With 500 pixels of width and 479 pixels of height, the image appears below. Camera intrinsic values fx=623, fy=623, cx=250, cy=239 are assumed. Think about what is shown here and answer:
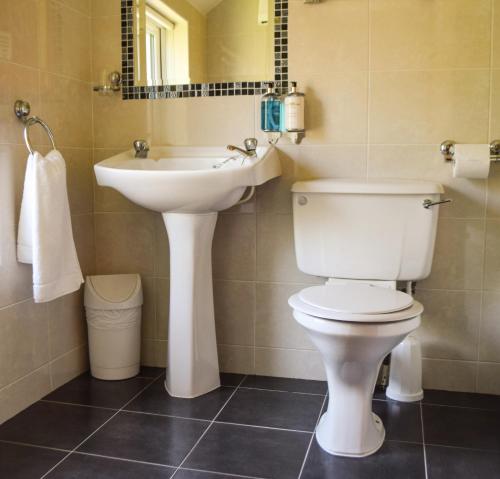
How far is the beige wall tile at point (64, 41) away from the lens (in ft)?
7.44

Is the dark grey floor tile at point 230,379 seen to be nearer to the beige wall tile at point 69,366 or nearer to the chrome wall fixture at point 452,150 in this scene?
the beige wall tile at point 69,366

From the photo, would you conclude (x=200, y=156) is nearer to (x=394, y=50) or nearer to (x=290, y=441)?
(x=394, y=50)

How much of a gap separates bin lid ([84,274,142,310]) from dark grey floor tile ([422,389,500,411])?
1187 millimetres

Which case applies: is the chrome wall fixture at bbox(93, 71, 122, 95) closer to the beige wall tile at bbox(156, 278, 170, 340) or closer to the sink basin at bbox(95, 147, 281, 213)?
the sink basin at bbox(95, 147, 281, 213)

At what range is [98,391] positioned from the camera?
2.38 metres

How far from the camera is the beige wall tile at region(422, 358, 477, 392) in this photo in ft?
7.82

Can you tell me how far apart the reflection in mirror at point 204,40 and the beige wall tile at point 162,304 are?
82cm

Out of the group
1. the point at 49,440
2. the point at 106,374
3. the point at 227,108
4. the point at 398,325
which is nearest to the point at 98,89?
the point at 227,108

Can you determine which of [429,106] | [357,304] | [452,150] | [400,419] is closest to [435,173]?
[452,150]

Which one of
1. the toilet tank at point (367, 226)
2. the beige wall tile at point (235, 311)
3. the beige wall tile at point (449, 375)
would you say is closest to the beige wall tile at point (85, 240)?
the beige wall tile at point (235, 311)

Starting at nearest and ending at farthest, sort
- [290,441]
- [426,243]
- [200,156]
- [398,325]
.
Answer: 1. [398,325]
2. [290,441]
3. [426,243]
4. [200,156]

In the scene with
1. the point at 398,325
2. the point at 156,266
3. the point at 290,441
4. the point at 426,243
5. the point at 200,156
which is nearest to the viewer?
the point at 398,325

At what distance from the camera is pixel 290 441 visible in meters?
1.97

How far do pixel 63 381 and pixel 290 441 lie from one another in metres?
0.99
